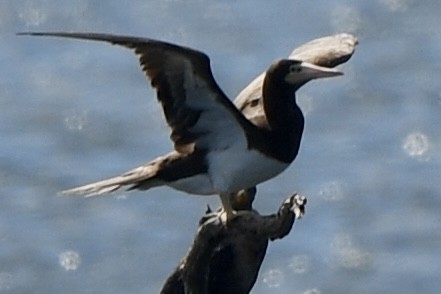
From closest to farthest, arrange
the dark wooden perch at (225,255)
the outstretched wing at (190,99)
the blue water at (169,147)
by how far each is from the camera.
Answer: the outstretched wing at (190,99) → the dark wooden perch at (225,255) → the blue water at (169,147)

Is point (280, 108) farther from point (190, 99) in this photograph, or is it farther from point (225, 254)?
point (225, 254)

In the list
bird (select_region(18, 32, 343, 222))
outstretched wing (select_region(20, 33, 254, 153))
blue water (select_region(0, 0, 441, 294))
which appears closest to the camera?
outstretched wing (select_region(20, 33, 254, 153))

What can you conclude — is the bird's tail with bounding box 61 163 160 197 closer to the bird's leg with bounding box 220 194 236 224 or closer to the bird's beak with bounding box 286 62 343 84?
the bird's leg with bounding box 220 194 236 224

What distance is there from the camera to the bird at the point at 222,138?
934 cm

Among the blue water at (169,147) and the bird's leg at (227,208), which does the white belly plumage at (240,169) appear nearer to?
the bird's leg at (227,208)

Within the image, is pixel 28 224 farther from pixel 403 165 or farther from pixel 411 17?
pixel 411 17

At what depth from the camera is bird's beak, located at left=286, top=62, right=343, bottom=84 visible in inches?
365

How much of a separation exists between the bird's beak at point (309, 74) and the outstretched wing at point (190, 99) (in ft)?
0.88

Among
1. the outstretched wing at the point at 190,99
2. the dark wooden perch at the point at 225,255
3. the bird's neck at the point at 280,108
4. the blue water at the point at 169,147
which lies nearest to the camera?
the outstretched wing at the point at 190,99

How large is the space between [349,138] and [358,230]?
823 mm

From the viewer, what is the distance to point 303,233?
13.6m

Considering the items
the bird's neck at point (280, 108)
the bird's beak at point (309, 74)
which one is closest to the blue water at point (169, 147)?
the bird's neck at point (280, 108)

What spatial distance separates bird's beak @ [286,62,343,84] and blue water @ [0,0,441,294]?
4.07 meters

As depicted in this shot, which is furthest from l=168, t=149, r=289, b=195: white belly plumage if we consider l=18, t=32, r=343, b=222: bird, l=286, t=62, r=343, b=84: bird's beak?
l=286, t=62, r=343, b=84: bird's beak
